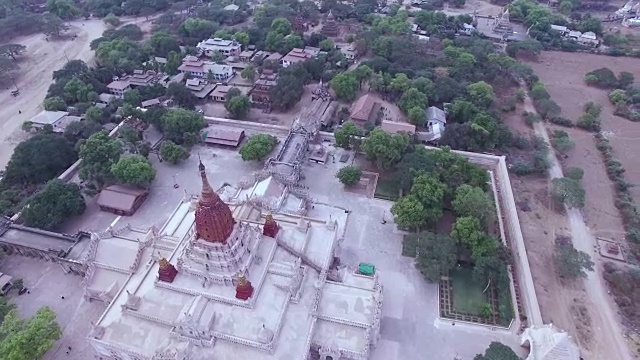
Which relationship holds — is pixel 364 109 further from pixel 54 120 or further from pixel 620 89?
pixel 620 89

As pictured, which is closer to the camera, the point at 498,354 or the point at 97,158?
the point at 498,354

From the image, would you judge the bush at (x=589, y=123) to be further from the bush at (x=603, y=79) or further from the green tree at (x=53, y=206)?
the green tree at (x=53, y=206)

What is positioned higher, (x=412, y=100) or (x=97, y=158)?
(x=97, y=158)

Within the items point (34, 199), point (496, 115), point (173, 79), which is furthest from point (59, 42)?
point (496, 115)

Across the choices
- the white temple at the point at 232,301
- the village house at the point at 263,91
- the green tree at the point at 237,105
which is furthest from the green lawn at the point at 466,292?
the village house at the point at 263,91

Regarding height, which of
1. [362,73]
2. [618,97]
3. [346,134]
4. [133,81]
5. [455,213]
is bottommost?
[618,97]

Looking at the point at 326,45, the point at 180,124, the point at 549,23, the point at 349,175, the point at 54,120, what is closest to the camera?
the point at 349,175

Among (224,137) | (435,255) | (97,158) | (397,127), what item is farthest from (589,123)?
(97,158)
